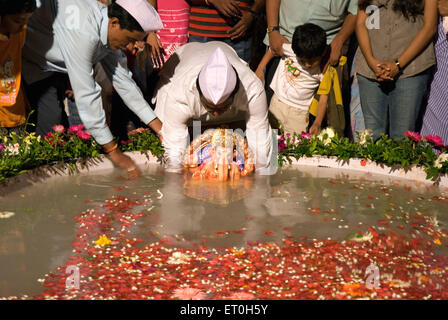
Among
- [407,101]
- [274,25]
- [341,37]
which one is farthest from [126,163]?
[407,101]

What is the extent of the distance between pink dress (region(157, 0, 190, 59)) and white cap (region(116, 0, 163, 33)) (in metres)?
1.11

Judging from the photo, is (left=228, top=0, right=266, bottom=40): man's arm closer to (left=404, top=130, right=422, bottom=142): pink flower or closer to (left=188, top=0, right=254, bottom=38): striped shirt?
(left=188, top=0, right=254, bottom=38): striped shirt

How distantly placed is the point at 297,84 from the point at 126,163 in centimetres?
188

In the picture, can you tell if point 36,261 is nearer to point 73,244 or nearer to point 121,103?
point 73,244

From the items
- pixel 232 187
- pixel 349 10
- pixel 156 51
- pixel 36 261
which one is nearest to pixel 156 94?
pixel 156 51

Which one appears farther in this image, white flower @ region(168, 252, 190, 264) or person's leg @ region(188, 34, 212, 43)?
person's leg @ region(188, 34, 212, 43)

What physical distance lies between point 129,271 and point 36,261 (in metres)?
0.54

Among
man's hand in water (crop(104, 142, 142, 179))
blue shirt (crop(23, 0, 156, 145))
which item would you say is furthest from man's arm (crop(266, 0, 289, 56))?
man's hand in water (crop(104, 142, 142, 179))

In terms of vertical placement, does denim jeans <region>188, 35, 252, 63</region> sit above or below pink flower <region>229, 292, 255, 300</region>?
above

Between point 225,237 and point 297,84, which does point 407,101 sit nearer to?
point 297,84

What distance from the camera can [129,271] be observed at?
10.7 feet

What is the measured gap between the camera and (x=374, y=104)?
5.61 metres

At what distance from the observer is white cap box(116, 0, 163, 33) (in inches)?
174

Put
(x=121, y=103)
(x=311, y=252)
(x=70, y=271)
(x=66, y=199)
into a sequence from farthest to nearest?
1. (x=121, y=103)
2. (x=66, y=199)
3. (x=311, y=252)
4. (x=70, y=271)
